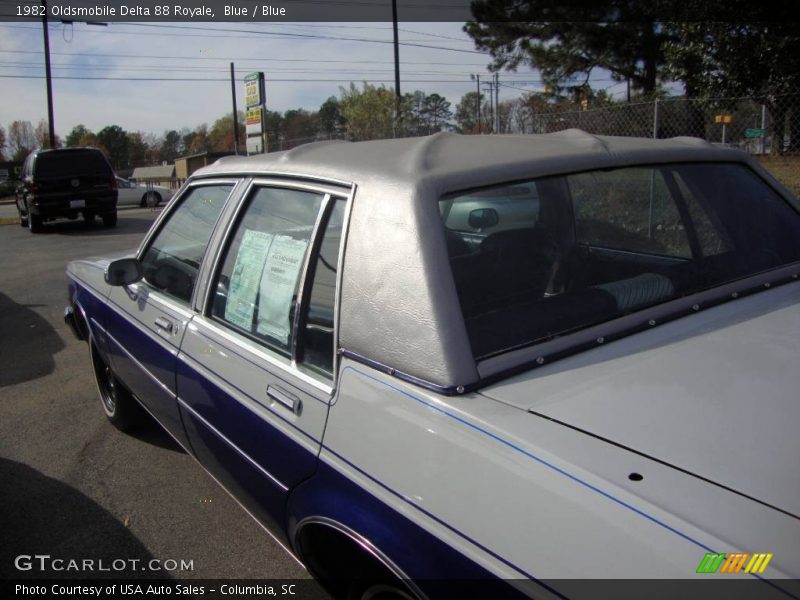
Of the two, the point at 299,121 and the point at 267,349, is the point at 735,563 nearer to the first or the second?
the point at 267,349

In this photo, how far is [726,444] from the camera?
1.35 m

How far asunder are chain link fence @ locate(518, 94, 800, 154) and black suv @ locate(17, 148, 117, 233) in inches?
420

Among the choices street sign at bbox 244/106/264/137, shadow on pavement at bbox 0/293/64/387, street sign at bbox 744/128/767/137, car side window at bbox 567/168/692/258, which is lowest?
shadow on pavement at bbox 0/293/64/387

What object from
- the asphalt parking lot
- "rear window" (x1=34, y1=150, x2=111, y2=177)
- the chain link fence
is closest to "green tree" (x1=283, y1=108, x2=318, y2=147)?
"rear window" (x1=34, y1=150, x2=111, y2=177)

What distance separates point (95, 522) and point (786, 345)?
119 inches

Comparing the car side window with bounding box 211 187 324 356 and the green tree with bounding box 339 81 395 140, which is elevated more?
the green tree with bounding box 339 81 395 140

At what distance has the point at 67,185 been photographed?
15.2 meters

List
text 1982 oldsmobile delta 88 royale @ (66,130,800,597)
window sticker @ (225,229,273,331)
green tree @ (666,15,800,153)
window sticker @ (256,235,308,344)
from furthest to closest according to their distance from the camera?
green tree @ (666,15,800,153)
window sticker @ (225,229,273,331)
window sticker @ (256,235,308,344)
text 1982 oldsmobile delta 88 royale @ (66,130,800,597)

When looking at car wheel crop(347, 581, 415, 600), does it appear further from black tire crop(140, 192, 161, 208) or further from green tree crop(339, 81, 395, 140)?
green tree crop(339, 81, 395, 140)

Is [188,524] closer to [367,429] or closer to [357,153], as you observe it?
[367,429]

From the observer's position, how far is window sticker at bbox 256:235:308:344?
218 centimetres

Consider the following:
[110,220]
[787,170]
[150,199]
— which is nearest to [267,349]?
[787,170]

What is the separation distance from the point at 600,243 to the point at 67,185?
15.6 m

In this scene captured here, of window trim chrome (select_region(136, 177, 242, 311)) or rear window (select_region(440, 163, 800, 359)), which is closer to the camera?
rear window (select_region(440, 163, 800, 359))
